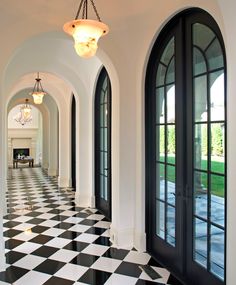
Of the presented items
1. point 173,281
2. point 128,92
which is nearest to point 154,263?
point 173,281

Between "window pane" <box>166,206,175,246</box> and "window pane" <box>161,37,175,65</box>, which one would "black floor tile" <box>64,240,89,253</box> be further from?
"window pane" <box>161,37,175,65</box>

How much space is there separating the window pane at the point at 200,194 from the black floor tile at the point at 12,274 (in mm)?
2231

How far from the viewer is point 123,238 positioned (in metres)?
4.25

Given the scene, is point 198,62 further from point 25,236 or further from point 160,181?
point 25,236

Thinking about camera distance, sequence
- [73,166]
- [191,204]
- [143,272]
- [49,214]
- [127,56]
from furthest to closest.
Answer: [73,166] < [49,214] < [127,56] < [143,272] < [191,204]

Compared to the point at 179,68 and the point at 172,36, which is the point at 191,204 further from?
the point at 172,36

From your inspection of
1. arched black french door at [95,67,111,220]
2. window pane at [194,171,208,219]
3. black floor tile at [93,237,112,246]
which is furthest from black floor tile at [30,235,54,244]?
window pane at [194,171,208,219]

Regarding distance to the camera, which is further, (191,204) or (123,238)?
(123,238)

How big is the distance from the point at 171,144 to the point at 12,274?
2536 mm

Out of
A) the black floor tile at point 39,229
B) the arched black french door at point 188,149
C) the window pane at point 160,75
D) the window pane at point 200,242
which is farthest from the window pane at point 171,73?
the black floor tile at point 39,229

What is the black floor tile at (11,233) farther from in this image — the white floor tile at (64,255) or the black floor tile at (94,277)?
the black floor tile at (94,277)

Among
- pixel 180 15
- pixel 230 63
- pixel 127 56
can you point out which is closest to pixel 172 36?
pixel 180 15

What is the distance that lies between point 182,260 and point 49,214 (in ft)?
11.6

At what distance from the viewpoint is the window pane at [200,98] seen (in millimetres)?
2940
